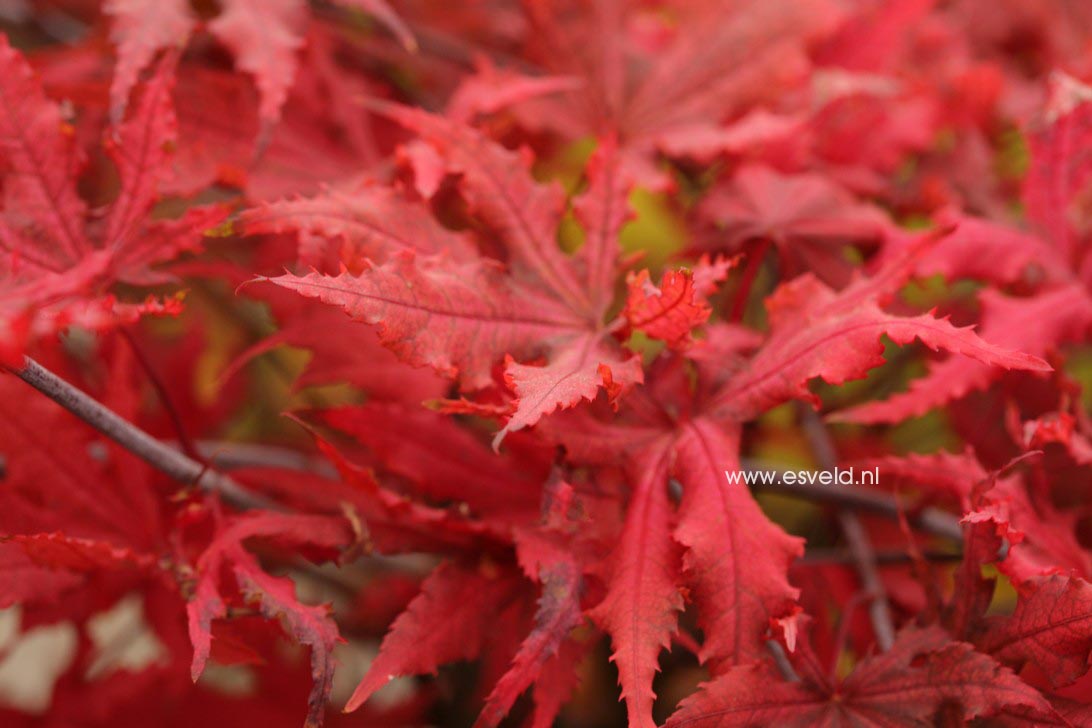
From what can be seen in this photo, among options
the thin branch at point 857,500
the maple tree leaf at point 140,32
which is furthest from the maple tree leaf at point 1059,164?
the maple tree leaf at point 140,32

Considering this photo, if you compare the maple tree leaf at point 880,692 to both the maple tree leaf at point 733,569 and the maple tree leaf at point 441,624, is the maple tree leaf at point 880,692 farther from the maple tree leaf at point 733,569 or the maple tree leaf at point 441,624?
the maple tree leaf at point 441,624

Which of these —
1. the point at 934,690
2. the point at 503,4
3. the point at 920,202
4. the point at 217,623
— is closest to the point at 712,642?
the point at 934,690

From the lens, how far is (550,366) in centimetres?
45

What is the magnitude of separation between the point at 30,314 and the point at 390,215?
0.22 meters

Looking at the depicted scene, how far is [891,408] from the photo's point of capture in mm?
537

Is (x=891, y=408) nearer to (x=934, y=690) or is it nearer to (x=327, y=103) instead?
(x=934, y=690)

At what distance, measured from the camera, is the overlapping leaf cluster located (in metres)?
0.43

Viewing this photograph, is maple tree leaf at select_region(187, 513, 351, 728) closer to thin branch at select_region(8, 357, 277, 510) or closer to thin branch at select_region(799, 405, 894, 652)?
thin branch at select_region(8, 357, 277, 510)

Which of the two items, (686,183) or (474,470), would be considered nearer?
(474,470)

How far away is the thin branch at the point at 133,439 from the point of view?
431mm

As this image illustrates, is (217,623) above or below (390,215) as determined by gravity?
below

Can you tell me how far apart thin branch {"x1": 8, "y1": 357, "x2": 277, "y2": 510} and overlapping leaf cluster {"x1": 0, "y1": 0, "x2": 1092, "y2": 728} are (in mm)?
15

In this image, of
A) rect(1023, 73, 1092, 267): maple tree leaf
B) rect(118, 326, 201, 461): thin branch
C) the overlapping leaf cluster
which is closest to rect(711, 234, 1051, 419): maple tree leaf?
the overlapping leaf cluster

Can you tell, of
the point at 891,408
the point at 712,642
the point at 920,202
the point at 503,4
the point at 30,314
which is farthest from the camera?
the point at 503,4
